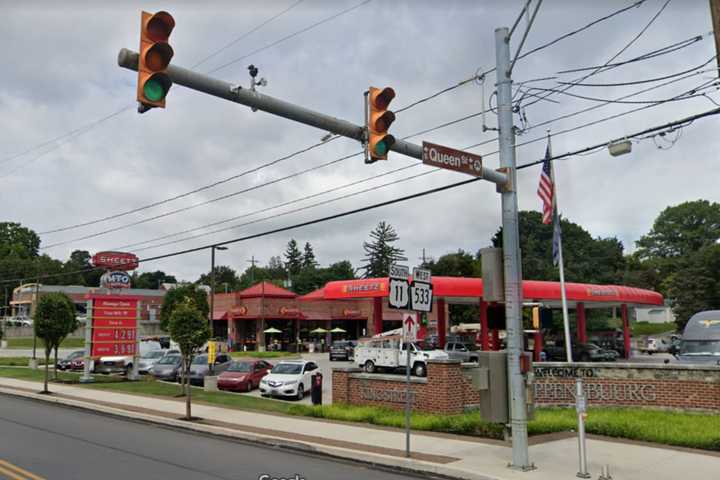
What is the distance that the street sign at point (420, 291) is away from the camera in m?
11.5

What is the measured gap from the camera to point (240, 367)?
2725cm

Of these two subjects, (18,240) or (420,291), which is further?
(18,240)

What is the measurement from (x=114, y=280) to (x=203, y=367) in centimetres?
635

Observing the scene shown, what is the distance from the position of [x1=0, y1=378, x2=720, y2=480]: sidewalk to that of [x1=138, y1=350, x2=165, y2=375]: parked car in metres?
15.4

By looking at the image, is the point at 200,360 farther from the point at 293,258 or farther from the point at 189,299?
the point at 293,258

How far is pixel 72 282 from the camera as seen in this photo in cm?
14875

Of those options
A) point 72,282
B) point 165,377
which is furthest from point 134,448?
point 72,282

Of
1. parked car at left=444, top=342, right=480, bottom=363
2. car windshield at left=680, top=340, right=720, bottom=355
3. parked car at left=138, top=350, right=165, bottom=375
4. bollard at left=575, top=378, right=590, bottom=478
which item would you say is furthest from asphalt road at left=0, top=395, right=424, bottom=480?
parked car at left=444, top=342, right=480, bottom=363

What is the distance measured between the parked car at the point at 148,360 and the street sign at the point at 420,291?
2454 centimetres

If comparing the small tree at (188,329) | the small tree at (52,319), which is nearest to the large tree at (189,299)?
the small tree at (188,329)

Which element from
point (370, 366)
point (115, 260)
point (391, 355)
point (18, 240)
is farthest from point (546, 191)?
point (18, 240)

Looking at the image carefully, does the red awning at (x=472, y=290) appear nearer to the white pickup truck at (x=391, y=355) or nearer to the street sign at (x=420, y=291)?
the white pickup truck at (x=391, y=355)

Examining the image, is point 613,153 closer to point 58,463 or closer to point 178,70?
point 178,70

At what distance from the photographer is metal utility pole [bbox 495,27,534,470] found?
34.0 feet
